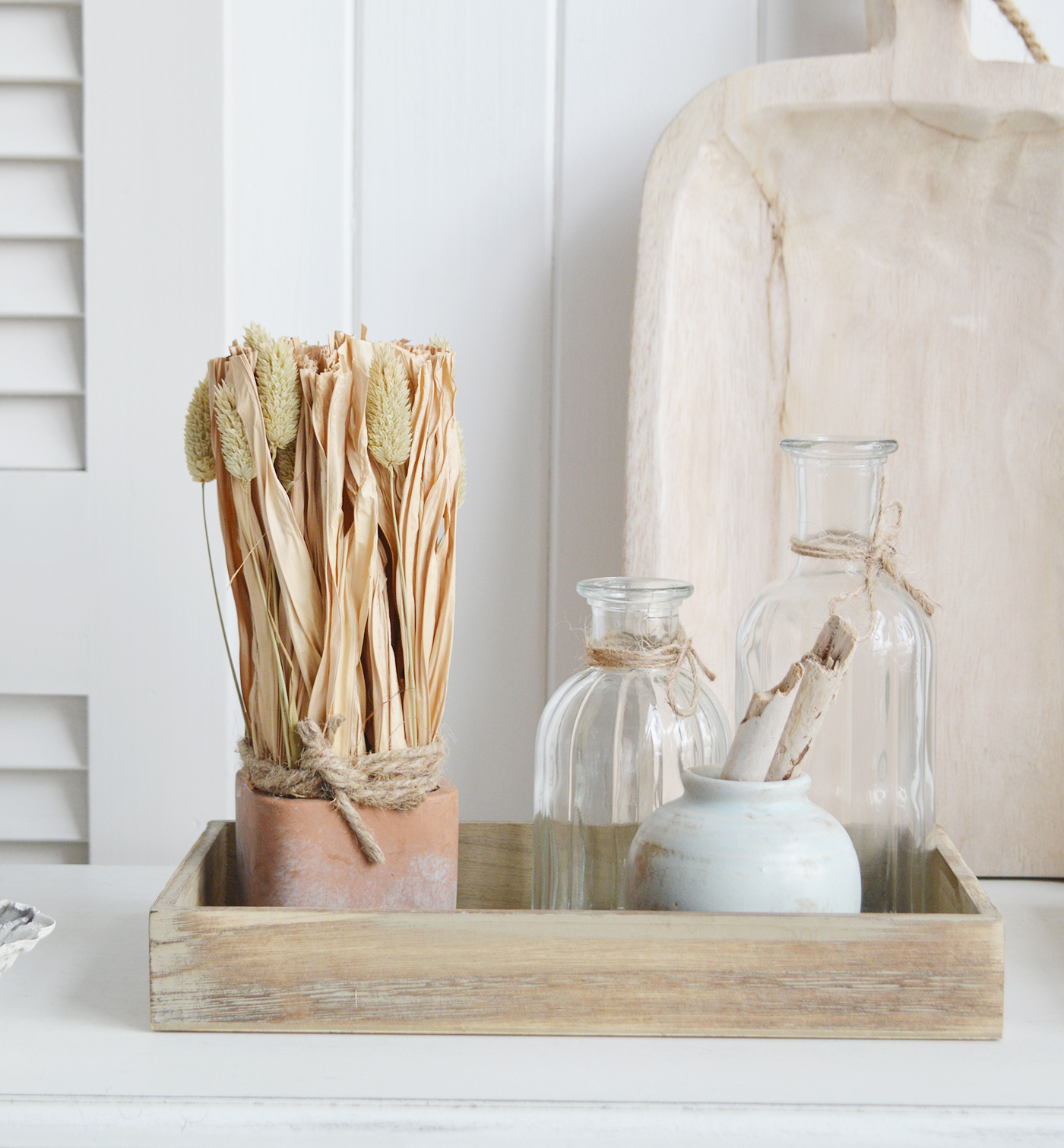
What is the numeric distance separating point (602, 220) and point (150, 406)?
1.05ft

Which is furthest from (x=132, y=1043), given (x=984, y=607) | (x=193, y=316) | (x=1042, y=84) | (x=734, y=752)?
(x=1042, y=84)

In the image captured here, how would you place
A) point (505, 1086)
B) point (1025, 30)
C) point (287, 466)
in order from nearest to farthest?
point (505, 1086) → point (287, 466) → point (1025, 30)

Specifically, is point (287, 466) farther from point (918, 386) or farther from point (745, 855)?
point (918, 386)

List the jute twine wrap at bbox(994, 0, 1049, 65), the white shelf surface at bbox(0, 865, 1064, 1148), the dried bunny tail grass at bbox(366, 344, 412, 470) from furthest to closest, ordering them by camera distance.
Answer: the jute twine wrap at bbox(994, 0, 1049, 65) < the dried bunny tail grass at bbox(366, 344, 412, 470) < the white shelf surface at bbox(0, 865, 1064, 1148)

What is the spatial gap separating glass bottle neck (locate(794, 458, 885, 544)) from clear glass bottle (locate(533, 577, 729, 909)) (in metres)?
0.10

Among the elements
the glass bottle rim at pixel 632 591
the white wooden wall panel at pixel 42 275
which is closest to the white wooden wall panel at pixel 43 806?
the white wooden wall panel at pixel 42 275

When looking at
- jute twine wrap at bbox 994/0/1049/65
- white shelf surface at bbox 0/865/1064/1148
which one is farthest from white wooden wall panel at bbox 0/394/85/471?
jute twine wrap at bbox 994/0/1049/65

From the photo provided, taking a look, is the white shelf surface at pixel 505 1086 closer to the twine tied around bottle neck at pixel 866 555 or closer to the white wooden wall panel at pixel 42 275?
the twine tied around bottle neck at pixel 866 555

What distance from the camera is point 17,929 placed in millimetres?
514

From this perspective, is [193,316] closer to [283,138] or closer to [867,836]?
[283,138]

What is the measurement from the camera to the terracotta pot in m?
0.52

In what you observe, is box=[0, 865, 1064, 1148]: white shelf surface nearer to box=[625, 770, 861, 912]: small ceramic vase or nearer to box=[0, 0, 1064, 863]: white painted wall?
box=[625, 770, 861, 912]: small ceramic vase

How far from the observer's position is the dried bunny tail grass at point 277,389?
53cm

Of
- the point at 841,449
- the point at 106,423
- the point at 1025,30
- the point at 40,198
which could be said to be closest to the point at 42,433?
the point at 106,423
